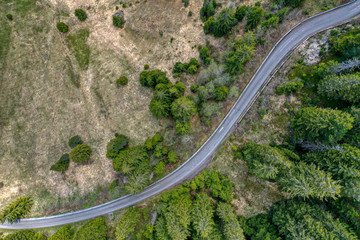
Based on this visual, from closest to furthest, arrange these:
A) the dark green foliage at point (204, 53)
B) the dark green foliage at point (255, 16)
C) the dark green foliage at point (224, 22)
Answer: the dark green foliage at point (255, 16) < the dark green foliage at point (224, 22) < the dark green foliage at point (204, 53)

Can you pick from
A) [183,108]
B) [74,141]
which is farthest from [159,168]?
[74,141]

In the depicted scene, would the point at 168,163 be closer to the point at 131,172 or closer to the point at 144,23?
the point at 131,172

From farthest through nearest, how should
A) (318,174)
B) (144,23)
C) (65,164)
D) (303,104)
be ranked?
(144,23) → (65,164) → (303,104) → (318,174)

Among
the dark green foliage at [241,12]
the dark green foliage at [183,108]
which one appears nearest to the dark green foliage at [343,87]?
the dark green foliage at [241,12]

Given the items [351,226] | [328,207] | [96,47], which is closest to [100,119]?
[96,47]

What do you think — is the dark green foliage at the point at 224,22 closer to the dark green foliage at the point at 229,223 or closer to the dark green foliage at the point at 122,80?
the dark green foliage at the point at 122,80

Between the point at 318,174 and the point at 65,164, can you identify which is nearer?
the point at 318,174
